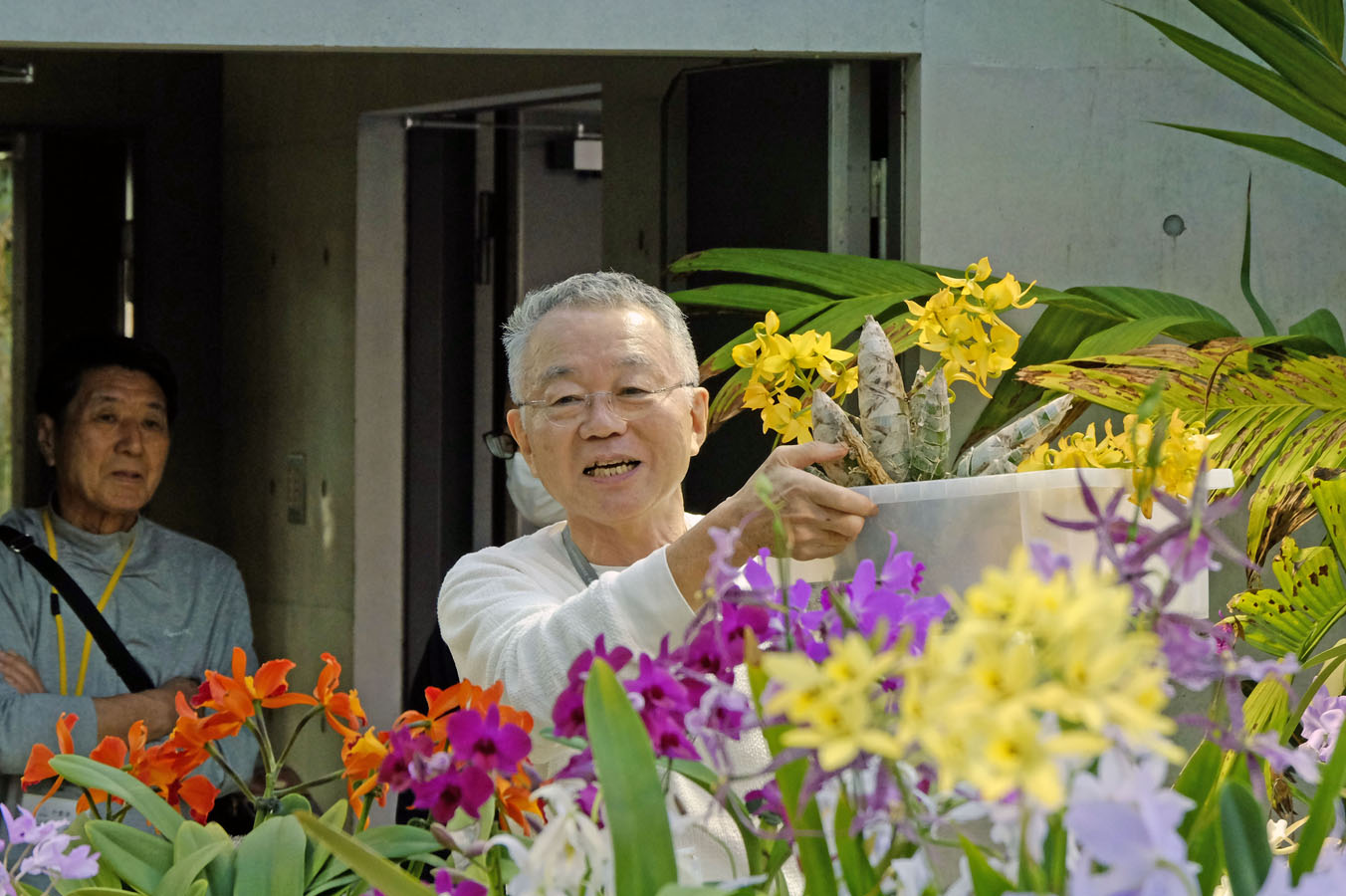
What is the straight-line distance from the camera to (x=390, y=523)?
5.06 meters

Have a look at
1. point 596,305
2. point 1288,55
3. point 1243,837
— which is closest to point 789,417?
point 1243,837

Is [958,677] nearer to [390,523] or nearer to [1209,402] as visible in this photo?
[1209,402]

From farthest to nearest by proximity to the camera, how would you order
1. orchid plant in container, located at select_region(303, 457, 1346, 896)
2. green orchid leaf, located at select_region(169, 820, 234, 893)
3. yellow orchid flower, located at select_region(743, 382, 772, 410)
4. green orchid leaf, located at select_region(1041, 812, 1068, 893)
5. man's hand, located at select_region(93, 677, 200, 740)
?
man's hand, located at select_region(93, 677, 200, 740) → yellow orchid flower, located at select_region(743, 382, 772, 410) → green orchid leaf, located at select_region(169, 820, 234, 893) → green orchid leaf, located at select_region(1041, 812, 1068, 893) → orchid plant in container, located at select_region(303, 457, 1346, 896)

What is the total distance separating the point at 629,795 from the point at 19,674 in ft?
9.70

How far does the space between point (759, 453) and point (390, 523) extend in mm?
2060

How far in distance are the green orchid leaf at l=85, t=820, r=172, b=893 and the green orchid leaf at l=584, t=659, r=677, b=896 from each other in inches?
19.4

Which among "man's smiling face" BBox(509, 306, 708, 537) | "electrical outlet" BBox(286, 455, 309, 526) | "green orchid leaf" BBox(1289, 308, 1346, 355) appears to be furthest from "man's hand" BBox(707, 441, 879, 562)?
"electrical outlet" BBox(286, 455, 309, 526)

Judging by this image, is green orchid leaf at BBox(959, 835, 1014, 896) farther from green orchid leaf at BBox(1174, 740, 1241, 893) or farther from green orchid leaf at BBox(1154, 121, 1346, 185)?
green orchid leaf at BBox(1154, 121, 1346, 185)

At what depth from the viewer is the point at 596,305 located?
1.87 meters

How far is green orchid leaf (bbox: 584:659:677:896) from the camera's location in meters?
0.69

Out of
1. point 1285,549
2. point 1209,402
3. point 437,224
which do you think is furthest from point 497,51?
point 437,224

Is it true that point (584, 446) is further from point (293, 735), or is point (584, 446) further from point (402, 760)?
point (402, 760)

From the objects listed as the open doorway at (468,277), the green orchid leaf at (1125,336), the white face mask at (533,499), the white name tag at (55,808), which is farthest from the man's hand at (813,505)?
the open doorway at (468,277)

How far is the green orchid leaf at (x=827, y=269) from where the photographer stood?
253cm
